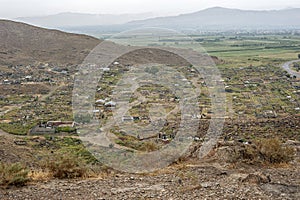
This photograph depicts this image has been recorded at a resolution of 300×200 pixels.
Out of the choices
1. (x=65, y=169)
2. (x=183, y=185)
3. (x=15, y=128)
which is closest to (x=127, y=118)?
(x=15, y=128)

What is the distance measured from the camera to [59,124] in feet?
77.5

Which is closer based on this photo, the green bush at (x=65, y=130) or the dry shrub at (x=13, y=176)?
the dry shrub at (x=13, y=176)

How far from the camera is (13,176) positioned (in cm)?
647

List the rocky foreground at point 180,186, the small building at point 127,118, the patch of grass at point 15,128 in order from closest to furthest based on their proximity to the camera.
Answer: the rocky foreground at point 180,186 → the patch of grass at point 15,128 → the small building at point 127,118

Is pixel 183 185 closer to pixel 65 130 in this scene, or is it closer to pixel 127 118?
pixel 65 130


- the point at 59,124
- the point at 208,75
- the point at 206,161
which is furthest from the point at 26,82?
the point at 206,161

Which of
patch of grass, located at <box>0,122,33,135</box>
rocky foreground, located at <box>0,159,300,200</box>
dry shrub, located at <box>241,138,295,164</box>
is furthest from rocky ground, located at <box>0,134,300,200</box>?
patch of grass, located at <box>0,122,33,135</box>

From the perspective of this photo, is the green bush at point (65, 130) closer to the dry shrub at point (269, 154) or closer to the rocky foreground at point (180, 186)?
the rocky foreground at point (180, 186)

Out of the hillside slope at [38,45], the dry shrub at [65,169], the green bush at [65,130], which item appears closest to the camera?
the dry shrub at [65,169]

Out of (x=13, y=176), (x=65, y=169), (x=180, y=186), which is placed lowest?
(x=180, y=186)

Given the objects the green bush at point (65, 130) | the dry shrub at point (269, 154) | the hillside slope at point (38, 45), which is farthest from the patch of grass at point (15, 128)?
the hillside slope at point (38, 45)

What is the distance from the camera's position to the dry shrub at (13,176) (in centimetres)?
634

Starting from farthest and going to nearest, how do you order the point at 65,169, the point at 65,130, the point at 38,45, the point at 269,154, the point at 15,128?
1. the point at 38,45
2. the point at 15,128
3. the point at 65,130
4. the point at 269,154
5. the point at 65,169

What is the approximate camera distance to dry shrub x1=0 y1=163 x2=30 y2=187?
6.34 m
